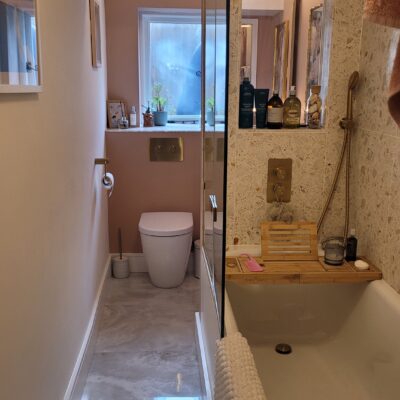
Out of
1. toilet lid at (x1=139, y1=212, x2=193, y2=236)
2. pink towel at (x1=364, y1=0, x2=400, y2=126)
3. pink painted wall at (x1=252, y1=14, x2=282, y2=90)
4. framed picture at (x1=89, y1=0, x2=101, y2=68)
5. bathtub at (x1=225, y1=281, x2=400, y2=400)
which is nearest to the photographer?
pink towel at (x1=364, y1=0, x2=400, y2=126)

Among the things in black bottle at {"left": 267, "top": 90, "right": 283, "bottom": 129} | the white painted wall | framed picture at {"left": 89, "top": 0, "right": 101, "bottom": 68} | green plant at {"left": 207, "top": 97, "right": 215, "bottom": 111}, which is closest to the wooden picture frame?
black bottle at {"left": 267, "top": 90, "right": 283, "bottom": 129}

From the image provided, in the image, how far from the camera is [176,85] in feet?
13.2

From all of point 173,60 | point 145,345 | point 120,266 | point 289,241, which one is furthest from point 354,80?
point 120,266

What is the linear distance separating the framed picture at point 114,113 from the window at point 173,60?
1.04 ft

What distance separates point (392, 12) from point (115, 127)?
3005mm

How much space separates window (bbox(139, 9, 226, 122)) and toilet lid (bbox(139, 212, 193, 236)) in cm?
90

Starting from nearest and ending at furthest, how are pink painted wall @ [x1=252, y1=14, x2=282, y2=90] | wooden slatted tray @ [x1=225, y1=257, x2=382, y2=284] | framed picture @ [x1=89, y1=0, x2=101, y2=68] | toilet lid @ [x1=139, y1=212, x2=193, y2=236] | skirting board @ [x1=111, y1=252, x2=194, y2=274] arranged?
1. wooden slatted tray @ [x1=225, y1=257, x2=382, y2=284]
2. pink painted wall @ [x1=252, y1=14, x2=282, y2=90]
3. framed picture @ [x1=89, y1=0, x2=101, y2=68]
4. toilet lid @ [x1=139, y1=212, x2=193, y2=236]
5. skirting board @ [x1=111, y1=252, x2=194, y2=274]

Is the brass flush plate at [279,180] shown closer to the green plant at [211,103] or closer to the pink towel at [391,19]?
the green plant at [211,103]

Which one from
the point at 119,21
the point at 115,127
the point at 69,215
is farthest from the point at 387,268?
the point at 119,21

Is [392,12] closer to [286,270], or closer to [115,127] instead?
[286,270]

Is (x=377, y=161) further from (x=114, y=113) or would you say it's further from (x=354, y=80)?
(x=114, y=113)

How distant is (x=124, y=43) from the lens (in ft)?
12.1

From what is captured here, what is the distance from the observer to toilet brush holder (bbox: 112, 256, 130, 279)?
375 cm

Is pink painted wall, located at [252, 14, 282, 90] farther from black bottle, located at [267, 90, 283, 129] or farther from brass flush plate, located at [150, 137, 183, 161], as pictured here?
brass flush plate, located at [150, 137, 183, 161]
